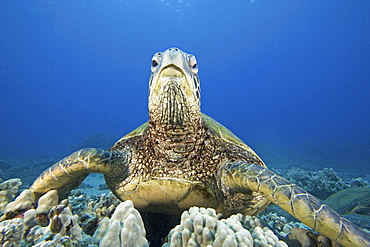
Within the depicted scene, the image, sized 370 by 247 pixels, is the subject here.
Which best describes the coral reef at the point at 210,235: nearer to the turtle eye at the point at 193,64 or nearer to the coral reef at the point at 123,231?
the coral reef at the point at 123,231

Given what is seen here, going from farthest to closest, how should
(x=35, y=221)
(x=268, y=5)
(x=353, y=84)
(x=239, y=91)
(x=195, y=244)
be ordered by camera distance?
(x=239, y=91)
(x=353, y=84)
(x=268, y=5)
(x=35, y=221)
(x=195, y=244)

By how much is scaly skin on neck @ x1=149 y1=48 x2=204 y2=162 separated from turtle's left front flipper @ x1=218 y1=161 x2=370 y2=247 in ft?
2.32

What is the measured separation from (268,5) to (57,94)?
427ft

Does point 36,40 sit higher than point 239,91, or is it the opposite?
point 36,40

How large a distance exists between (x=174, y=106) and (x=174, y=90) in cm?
20

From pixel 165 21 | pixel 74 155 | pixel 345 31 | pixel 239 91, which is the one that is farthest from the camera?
pixel 239 91

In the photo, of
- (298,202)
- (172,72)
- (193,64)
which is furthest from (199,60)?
(298,202)

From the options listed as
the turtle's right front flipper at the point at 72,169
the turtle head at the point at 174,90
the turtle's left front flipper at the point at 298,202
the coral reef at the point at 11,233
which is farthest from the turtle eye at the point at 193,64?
the coral reef at the point at 11,233

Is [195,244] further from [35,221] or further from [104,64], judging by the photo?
[104,64]

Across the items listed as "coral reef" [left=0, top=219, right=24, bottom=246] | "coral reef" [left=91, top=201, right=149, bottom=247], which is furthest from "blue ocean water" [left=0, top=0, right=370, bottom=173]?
"coral reef" [left=0, top=219, right=24, bottom=246]

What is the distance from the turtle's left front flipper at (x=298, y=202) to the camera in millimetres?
1357

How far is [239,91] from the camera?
390ft

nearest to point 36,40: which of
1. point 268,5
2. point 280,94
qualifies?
point 268,5

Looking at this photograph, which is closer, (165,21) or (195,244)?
(195,244)
